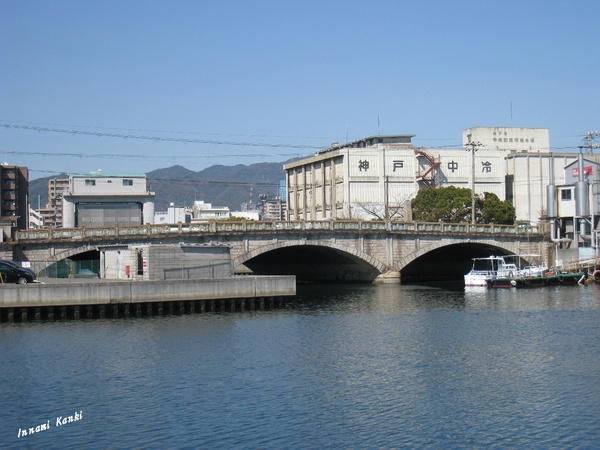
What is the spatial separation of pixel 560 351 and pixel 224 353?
2057 cm

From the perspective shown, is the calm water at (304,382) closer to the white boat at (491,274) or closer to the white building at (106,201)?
the white boat at (491,274)

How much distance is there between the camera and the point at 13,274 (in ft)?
218

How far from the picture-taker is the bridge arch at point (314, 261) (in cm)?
9675

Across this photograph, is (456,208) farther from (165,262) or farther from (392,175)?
(165,262)

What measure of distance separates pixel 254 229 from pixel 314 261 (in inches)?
1097

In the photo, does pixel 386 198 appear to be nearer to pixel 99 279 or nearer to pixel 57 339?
pixel 99 279

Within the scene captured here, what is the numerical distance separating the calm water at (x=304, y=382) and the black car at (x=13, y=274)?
25.4ft

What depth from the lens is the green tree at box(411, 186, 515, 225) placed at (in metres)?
129

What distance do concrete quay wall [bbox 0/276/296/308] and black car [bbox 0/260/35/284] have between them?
384 cm

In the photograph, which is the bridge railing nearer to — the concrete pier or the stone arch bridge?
the stone arch bridge

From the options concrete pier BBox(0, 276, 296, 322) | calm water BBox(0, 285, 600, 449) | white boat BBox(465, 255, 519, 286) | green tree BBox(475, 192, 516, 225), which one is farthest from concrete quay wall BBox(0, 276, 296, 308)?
green tree BBox(475, 192, 516, 225)

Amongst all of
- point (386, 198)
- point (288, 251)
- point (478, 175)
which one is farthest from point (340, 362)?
point (478, 175)

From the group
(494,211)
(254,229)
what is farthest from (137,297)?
(494,211)

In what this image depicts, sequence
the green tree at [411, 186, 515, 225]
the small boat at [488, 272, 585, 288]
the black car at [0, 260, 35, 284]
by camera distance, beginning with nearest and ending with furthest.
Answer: the black car at [0, 260, 35, 284]
the small boat at [488, 272, 585, 288]
the green tree at [411, 186, 515, 225]
